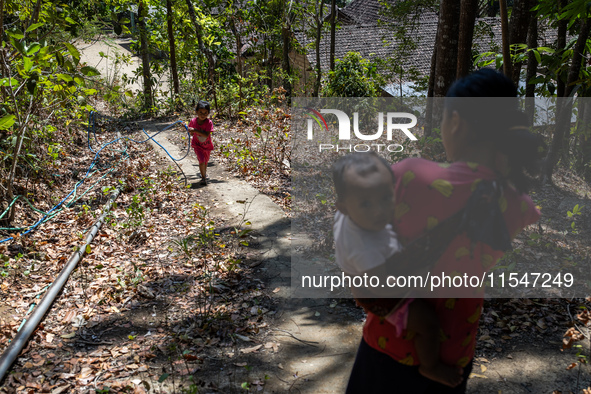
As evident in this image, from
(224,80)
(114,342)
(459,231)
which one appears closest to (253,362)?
(114,342)

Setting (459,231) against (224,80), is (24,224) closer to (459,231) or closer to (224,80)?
(459,231)

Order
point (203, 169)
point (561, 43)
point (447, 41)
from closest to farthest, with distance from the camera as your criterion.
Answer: point (447, 41)
point (561, 43)
point (203, 169)

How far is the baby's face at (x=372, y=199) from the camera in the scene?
168 cm

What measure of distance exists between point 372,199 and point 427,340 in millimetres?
560

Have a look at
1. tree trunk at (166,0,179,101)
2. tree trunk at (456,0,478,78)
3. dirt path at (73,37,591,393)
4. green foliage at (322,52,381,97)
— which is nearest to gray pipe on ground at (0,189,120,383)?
dirt path at (73,37,591,393)

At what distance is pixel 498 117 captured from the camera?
170cm

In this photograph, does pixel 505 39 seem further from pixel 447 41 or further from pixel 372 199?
pixel 372 199

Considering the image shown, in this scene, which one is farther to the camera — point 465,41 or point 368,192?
point 465,41

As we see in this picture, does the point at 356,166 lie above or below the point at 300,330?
above

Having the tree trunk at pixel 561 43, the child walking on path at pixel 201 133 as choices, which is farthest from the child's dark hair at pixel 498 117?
the child walking on path at pixel 201 133

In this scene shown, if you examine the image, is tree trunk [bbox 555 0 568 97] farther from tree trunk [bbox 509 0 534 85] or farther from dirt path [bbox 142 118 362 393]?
dirt path [bbox 142 118 362 393]

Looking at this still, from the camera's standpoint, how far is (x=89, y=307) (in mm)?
4676

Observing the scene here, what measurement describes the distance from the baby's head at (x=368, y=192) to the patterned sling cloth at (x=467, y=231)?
0.15m

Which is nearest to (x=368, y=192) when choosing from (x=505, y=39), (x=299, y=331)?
(x=299, y=331)
